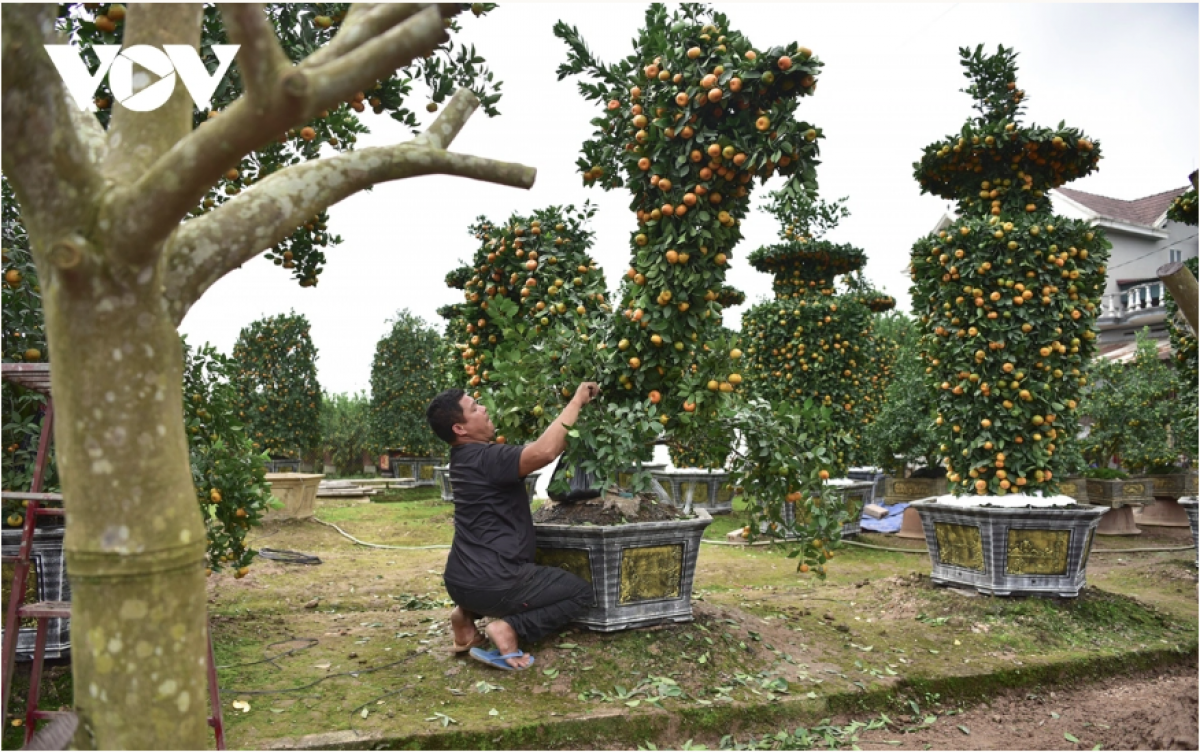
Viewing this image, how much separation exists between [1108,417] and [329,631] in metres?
13.8

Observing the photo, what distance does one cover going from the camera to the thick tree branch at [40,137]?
6.17 ft

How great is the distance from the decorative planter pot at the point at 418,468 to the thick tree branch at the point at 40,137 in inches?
794

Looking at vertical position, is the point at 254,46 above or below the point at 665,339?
above

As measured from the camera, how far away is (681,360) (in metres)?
5.43

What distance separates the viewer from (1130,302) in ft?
92.9

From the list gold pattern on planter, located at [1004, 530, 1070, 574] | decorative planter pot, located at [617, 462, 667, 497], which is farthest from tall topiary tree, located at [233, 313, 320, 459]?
gold pattern on planter, located at [1004, 530, 1070, 574]

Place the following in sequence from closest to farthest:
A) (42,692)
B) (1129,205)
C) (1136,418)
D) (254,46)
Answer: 1. (254,46)
2. (42,692)
3. (1136,418)
4. (1129,205)

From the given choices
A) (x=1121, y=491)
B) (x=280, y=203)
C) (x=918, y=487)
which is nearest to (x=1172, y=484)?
(x=1121, y=491)

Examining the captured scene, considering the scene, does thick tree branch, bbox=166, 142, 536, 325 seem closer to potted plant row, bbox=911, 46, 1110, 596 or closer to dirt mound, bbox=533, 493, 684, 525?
dirt mound, bbox=533, 493, 684, 525

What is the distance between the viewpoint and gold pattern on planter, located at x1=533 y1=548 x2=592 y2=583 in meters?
5.10

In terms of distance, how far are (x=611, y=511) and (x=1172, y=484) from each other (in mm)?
12883

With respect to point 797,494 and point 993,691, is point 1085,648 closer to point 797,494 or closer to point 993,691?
point 993,691

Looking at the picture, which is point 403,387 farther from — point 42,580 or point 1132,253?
point 1132,253

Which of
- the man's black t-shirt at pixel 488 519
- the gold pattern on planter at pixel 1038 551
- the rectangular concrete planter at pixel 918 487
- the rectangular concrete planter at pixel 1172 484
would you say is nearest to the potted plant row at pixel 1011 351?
the gold pattern on planter at pixel 1038 551
